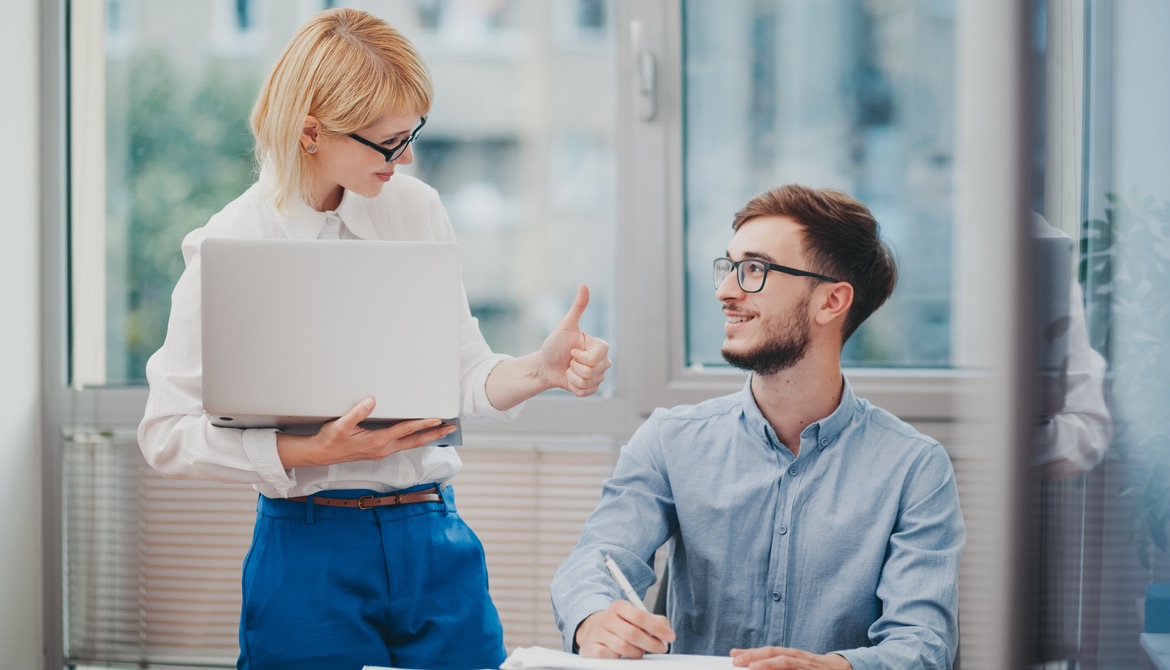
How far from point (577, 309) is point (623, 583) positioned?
393mm

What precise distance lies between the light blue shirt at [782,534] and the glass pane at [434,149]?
3.53 feet

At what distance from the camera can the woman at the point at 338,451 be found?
141cm

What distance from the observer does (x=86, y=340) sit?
2.77 metres

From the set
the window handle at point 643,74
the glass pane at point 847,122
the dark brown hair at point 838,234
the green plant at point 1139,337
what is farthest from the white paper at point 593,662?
the window handle at point 643,74

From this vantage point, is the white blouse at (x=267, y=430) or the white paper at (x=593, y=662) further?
the white blouse at (x=267, y=430)

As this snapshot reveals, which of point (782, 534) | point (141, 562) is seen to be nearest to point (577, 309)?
point (782, 534)

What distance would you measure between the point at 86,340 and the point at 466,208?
114 centimetres

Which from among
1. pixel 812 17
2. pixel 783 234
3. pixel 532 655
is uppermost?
pixel 812 17

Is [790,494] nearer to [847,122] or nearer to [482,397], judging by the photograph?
[482,397]

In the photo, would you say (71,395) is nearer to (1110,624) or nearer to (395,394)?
(395,394)

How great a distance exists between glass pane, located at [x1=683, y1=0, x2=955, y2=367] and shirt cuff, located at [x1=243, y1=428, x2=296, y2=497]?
144 centimetres

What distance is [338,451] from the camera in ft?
4.46

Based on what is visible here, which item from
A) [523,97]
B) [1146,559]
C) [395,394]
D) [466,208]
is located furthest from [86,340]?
→ [1146,559]

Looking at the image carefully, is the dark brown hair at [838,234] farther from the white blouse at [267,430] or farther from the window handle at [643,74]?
the window handle at [643,74]
